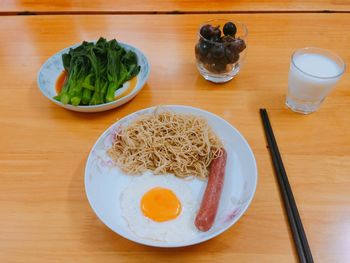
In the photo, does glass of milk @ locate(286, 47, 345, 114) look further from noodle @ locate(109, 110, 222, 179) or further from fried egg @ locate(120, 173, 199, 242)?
fried egg @ locate(120, 173, 199, 242)

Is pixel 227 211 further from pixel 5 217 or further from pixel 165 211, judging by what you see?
pixel 5 217

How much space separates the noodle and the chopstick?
21 centimetres

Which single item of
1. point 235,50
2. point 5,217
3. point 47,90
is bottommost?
point 5,217

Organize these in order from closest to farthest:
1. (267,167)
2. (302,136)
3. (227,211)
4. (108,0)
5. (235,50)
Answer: (227,211) < (267,167) < (302,136) < (235,50) < (108,0)

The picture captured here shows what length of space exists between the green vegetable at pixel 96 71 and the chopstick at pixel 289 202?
0.67 metres

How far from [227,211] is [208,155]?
0.24m

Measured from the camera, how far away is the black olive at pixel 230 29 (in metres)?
1.37

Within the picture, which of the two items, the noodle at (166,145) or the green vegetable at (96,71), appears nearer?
the noodle at (166,145)

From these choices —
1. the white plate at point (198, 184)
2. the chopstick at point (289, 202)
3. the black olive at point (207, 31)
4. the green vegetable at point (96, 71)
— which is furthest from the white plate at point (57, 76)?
the chopstick at point (289, 202)

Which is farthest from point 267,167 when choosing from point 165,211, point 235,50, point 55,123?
point 55,123

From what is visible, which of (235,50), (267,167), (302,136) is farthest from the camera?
(235,50)

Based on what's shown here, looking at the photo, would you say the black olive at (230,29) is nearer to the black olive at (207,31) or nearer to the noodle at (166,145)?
the black olive at (207,31)

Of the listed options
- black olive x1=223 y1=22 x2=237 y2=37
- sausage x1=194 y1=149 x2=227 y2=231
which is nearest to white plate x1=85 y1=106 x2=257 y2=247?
sausage x1=194 y1=149 x2=227 y2=231

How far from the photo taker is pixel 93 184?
102cm
